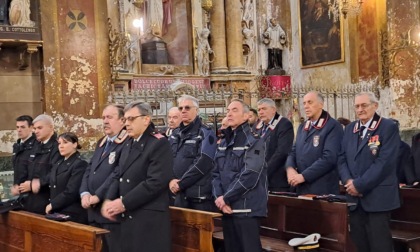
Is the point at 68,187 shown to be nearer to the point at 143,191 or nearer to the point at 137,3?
the point at 143,191

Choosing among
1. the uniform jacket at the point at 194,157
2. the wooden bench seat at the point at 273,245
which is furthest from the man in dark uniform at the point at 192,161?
the wooden bench seat at the point at 273,245

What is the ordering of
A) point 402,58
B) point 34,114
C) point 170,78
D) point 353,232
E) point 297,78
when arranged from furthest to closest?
point 297,78 → point 170,78 → point 402,58 → point 34,114 → point 353,232

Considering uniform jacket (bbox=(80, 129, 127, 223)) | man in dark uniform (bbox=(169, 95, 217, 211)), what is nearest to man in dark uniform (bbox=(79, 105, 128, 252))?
uniform jacket (bbox=(80, 129, 127, 223))

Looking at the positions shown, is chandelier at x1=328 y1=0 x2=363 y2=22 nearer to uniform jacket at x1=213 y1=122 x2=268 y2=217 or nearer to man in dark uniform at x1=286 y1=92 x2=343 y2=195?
man in dark uniform at x1=286 y1=92 x2=343 y2=195

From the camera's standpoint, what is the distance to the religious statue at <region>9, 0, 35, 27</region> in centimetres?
962

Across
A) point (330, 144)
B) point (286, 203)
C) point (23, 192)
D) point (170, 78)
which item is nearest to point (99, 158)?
point (23, 192)

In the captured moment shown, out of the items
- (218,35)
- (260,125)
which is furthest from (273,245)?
(218,35)

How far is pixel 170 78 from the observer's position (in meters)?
14.6

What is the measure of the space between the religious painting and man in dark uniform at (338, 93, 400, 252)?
9788 mm

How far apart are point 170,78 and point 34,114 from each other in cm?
510

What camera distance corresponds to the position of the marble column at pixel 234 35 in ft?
50.4

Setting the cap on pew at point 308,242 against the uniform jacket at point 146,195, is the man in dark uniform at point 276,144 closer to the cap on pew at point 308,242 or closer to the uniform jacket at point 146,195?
the cap on pew at point 308,242

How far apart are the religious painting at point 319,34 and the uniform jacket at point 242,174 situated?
33.8 ft

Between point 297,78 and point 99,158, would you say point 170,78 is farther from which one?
point 99,158
